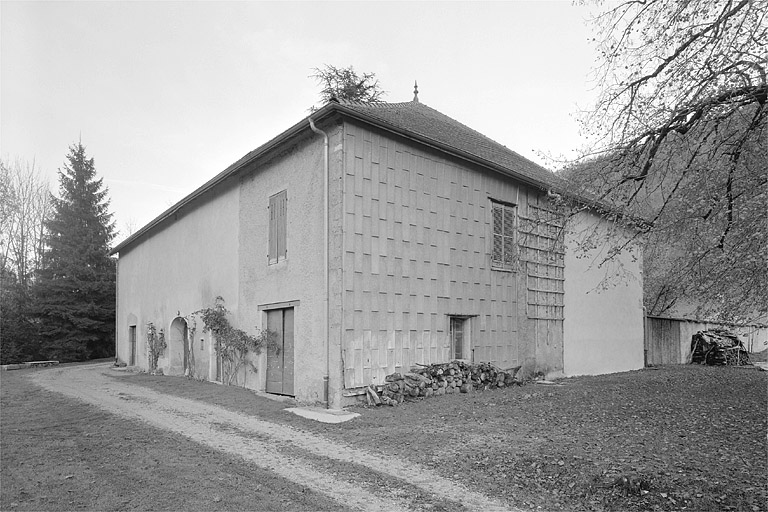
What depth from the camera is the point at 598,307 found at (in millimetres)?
17875

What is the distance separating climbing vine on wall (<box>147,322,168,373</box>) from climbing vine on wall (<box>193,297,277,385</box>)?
15.0 ft

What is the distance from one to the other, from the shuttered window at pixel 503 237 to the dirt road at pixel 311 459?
7454mm

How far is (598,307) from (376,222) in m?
10.3

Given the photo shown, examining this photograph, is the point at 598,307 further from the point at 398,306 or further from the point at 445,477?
the point at 445,477

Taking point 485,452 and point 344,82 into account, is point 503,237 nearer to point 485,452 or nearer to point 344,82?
point 485,452

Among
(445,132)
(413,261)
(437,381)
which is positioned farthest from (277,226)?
(445,132)

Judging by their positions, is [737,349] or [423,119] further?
[737,349]

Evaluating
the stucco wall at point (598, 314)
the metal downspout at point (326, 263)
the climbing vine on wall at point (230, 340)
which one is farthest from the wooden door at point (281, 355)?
the stucco wall at point (598, 314)

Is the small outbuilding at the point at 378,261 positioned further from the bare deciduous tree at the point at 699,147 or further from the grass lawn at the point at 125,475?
the grass lawn at the point at 125,475

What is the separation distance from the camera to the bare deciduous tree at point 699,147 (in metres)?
6.75

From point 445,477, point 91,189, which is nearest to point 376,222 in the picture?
point 445,477

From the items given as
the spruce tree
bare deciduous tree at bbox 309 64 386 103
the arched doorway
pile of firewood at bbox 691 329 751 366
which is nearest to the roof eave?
the arched doorway

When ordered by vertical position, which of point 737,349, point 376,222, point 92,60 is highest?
point 92,60

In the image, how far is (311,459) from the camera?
21.9 ft
